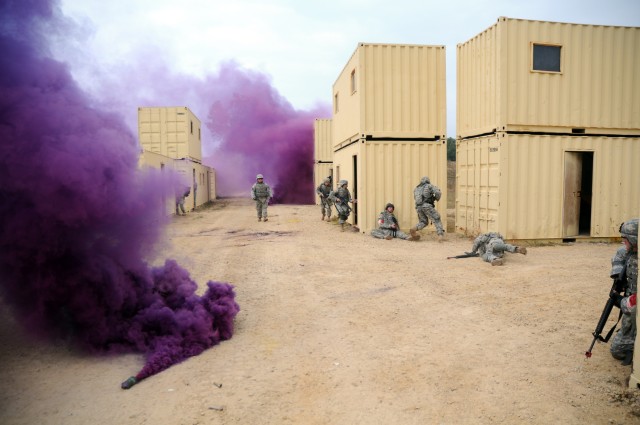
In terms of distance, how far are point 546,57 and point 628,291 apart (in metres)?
7.89

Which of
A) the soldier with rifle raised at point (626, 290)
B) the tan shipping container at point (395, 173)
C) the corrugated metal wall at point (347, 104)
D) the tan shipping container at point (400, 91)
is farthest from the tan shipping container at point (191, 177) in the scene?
the soldier with rifle raised at point (626, 290)

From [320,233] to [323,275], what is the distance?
18.1 feet

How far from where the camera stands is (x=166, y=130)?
2166 cm

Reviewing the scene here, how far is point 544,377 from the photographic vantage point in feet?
12.3

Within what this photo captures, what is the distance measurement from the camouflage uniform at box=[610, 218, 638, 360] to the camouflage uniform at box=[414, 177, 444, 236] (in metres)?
7.16

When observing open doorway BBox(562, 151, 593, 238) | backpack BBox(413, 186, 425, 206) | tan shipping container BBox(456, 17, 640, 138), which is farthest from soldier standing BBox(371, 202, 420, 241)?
open doorway BBox(562, 151, 593, 238)

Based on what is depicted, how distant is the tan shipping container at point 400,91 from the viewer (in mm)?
11969

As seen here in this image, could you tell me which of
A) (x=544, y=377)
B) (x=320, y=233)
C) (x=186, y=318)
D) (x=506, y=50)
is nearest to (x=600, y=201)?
(x=506, y=50)

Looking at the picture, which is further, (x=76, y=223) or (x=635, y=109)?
(x=635, y=109)

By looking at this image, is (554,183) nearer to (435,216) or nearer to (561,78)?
(561,78)

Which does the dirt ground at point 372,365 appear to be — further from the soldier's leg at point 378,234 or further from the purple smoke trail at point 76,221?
the soldier's leg at point 378,234

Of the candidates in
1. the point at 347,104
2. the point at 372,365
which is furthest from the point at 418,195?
the point at 372,365

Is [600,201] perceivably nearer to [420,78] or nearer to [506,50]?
[506,50]

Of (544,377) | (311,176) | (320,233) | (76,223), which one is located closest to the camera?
(544,377)
